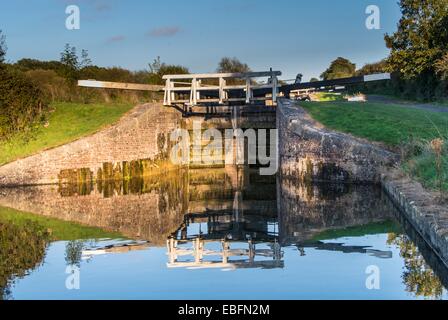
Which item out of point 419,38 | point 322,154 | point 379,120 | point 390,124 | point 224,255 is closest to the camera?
point 224,255

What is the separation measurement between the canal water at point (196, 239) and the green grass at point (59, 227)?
0.02 m

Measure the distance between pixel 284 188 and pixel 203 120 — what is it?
7.60 m

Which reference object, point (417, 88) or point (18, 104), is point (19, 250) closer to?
point (18, 104)

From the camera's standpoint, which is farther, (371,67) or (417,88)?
(371,67)

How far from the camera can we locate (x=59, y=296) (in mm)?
8398

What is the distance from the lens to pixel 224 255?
1180cm

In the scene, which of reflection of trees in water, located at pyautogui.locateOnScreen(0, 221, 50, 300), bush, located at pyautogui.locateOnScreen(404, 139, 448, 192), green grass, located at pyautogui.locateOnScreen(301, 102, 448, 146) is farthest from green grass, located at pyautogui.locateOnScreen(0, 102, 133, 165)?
bush, located at pyautogui.locateOnScreen(404, 139, 448, 192)

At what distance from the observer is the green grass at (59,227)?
1339cm

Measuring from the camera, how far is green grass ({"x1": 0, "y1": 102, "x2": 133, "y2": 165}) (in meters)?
22.7

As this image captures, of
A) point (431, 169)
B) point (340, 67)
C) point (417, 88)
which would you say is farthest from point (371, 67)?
point (431, 169)

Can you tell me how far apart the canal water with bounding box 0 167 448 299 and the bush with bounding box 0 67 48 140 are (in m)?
3.43

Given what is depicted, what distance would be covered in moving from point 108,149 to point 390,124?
8.64 m

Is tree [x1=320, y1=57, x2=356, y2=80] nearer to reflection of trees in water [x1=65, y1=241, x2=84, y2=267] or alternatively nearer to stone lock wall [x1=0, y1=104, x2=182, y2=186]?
stone lock wall [x1=0, y1=104, x2=182, y2=186]
